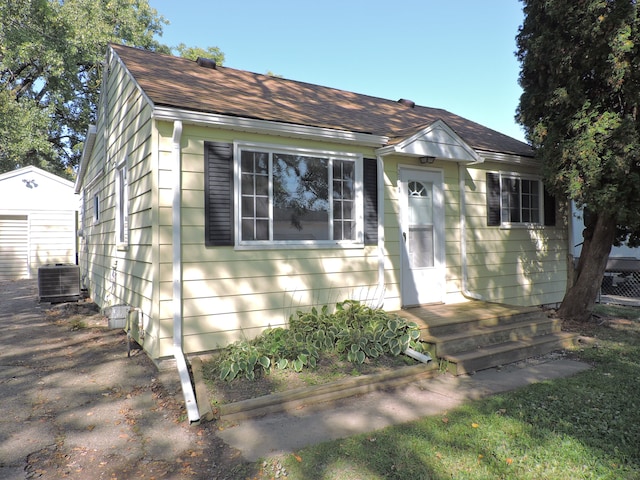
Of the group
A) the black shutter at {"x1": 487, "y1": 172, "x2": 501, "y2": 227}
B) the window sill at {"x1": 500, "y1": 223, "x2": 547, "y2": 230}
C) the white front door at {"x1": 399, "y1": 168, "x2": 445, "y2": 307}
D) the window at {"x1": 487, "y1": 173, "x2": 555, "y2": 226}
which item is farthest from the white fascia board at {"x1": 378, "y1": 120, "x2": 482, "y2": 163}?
the window sill at {"x1": 500, "y1": 223, "x2": 547, "y2": 230}

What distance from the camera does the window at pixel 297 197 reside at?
521cm

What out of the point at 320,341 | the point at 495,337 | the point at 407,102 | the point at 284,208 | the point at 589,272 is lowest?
the point at 495,337

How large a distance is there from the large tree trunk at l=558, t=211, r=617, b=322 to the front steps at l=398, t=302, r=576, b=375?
61.1 inches

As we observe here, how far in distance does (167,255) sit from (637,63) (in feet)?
21.4

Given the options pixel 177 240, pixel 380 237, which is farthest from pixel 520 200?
pixel 177 240

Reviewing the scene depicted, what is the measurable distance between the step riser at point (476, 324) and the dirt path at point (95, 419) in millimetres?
3037

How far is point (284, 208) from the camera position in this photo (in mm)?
5504

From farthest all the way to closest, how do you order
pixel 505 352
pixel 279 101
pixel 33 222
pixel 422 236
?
pixel 33 222
pixel 422 236
pixel 279 101
pixel 505 352

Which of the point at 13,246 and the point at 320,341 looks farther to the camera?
the point at 13,246

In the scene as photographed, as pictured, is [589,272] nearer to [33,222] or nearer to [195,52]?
[33,222]

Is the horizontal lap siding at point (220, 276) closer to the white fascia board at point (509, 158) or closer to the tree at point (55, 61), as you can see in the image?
the white fascia board at point (509, 158)

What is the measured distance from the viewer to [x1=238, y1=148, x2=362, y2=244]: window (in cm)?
521

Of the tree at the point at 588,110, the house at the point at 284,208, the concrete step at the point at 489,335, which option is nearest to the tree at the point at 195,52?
the house at the point at 284,208

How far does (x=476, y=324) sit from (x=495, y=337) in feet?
0.94
